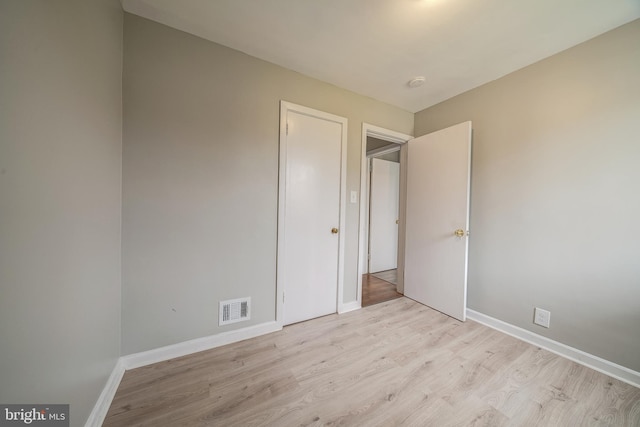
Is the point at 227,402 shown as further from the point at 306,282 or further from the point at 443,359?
the point at 443,359

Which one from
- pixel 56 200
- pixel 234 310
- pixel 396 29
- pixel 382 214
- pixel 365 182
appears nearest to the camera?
pixel 56 200

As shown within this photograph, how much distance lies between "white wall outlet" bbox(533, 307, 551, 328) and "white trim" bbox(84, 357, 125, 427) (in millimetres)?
3045

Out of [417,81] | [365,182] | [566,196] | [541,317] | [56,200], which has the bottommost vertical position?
[541,317]

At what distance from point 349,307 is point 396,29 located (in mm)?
2497

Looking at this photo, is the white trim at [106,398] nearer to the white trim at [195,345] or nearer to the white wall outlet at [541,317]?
the white trim at [195,345]

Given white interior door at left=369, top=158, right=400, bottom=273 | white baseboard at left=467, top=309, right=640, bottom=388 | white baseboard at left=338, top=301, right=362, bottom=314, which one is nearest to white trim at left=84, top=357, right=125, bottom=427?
white baseboard at left=338, top=301, right=362, bottom=314

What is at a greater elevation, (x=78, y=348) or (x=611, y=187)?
(x=611, y=187)

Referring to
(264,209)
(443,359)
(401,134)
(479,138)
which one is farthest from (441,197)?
(264,209)

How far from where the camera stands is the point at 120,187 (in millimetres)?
1399

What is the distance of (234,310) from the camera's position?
1.78 meters

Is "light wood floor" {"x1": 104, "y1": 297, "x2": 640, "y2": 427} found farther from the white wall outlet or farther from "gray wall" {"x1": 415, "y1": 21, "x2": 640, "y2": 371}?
"gray wall" {"x1": 415, "y1": 21, "x2": 640, "y2": 371}

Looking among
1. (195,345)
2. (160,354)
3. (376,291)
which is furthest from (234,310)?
(376,291)

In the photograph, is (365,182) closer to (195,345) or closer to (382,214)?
(382,214)

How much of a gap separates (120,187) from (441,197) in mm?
2783
